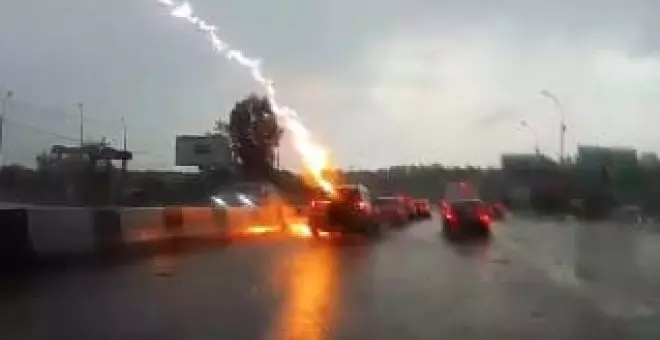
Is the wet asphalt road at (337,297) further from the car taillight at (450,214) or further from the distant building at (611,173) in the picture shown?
the distant building at (611,173)

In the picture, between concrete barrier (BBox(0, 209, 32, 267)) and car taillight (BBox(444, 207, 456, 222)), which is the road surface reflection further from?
car taillight (BBox(444, 207, 456, 222))

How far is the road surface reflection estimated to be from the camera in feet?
44.1

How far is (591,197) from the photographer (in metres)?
99.3

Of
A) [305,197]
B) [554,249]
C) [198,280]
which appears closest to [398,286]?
[198,280]

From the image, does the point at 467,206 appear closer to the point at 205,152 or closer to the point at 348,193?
the point at 348,193

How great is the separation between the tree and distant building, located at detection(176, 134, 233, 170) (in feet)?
8.48

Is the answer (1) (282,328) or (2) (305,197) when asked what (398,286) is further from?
(2) (305,197)

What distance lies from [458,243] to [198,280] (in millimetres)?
19097

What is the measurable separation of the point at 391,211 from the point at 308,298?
40.5 m

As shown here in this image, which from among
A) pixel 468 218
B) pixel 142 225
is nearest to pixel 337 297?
pixel 142 225

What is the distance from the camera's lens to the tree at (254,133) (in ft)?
355

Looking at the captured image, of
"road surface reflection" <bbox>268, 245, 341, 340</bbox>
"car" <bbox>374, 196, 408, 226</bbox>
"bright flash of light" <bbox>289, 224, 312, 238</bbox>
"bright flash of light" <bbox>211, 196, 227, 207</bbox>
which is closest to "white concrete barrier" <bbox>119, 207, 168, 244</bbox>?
"road surface reflection" <bbox>268, 245, 341, 340</bbox>

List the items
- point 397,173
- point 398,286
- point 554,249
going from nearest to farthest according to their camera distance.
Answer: point 398,286
point 554,249
point 397,173

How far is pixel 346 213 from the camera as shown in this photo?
43125mm
